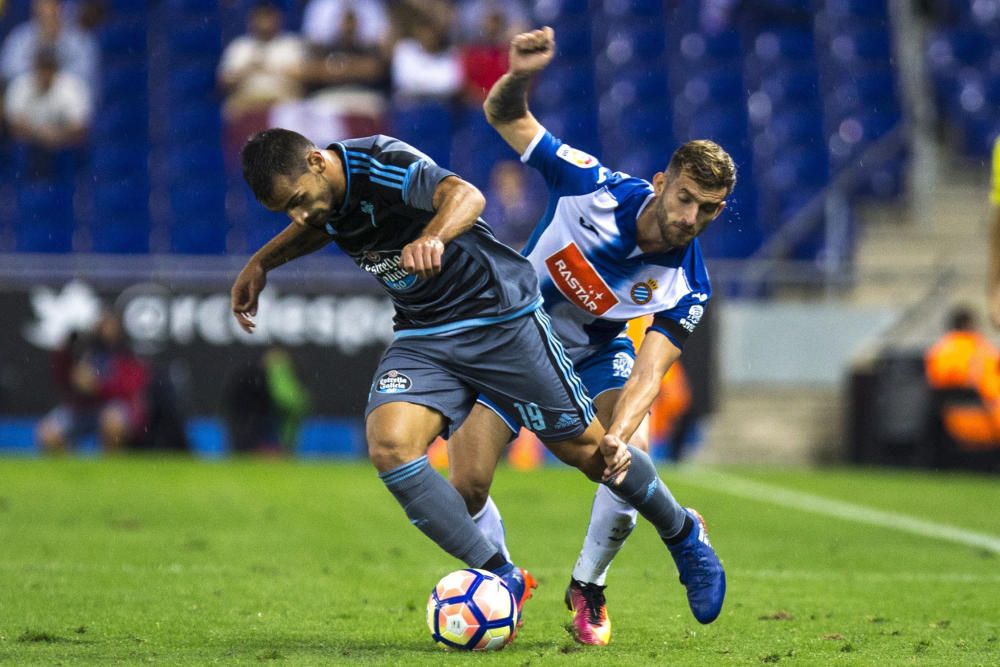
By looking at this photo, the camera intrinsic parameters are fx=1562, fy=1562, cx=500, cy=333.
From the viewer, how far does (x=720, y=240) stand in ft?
63.5

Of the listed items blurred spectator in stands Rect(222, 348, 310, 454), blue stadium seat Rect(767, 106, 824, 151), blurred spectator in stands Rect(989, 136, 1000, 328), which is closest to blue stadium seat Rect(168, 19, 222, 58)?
blurred spectator in stands Rect(222, 348, 310, 454)

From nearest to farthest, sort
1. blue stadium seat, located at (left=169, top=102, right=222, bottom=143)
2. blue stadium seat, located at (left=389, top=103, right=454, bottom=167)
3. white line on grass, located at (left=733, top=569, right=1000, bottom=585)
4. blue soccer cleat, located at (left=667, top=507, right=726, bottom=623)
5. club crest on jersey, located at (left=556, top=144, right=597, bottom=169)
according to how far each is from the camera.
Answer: blue soccer cleat, located at (left=667, top=507, right=726, bottom=623)
club crest on jersey, located at (left=556, top=144, right=597, bottom=169)
white line on grass, located at (left=733, top=569, right=1000, bottom=585)
blue stadium seat, located at (left=389, top=103, right=454, bottom=167)
blue stadium seat, located at (left=169, top=102, right=222, bottom=143)

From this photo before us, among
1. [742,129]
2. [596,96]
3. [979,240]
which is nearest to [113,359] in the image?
[596,96]

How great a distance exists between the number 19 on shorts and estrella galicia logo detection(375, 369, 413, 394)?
416 mm

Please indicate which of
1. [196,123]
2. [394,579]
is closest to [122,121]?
[196,123]

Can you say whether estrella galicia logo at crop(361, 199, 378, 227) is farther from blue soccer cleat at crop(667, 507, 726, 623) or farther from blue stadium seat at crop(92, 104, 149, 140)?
blue stadium seat at crop(92, 104, 149, 140)

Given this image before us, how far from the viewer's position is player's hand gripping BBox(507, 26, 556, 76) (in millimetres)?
5492

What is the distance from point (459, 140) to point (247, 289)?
13.6 metres

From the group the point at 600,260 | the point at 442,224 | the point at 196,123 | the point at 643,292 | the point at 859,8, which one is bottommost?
the point at 643,292

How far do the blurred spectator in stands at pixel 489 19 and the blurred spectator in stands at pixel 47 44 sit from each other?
456 centimetres

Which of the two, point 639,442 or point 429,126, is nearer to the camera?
point 639,442

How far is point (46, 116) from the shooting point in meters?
18.4

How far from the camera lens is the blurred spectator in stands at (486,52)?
18.5 metres

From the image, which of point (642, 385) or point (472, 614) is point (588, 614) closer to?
point (472, 614)
